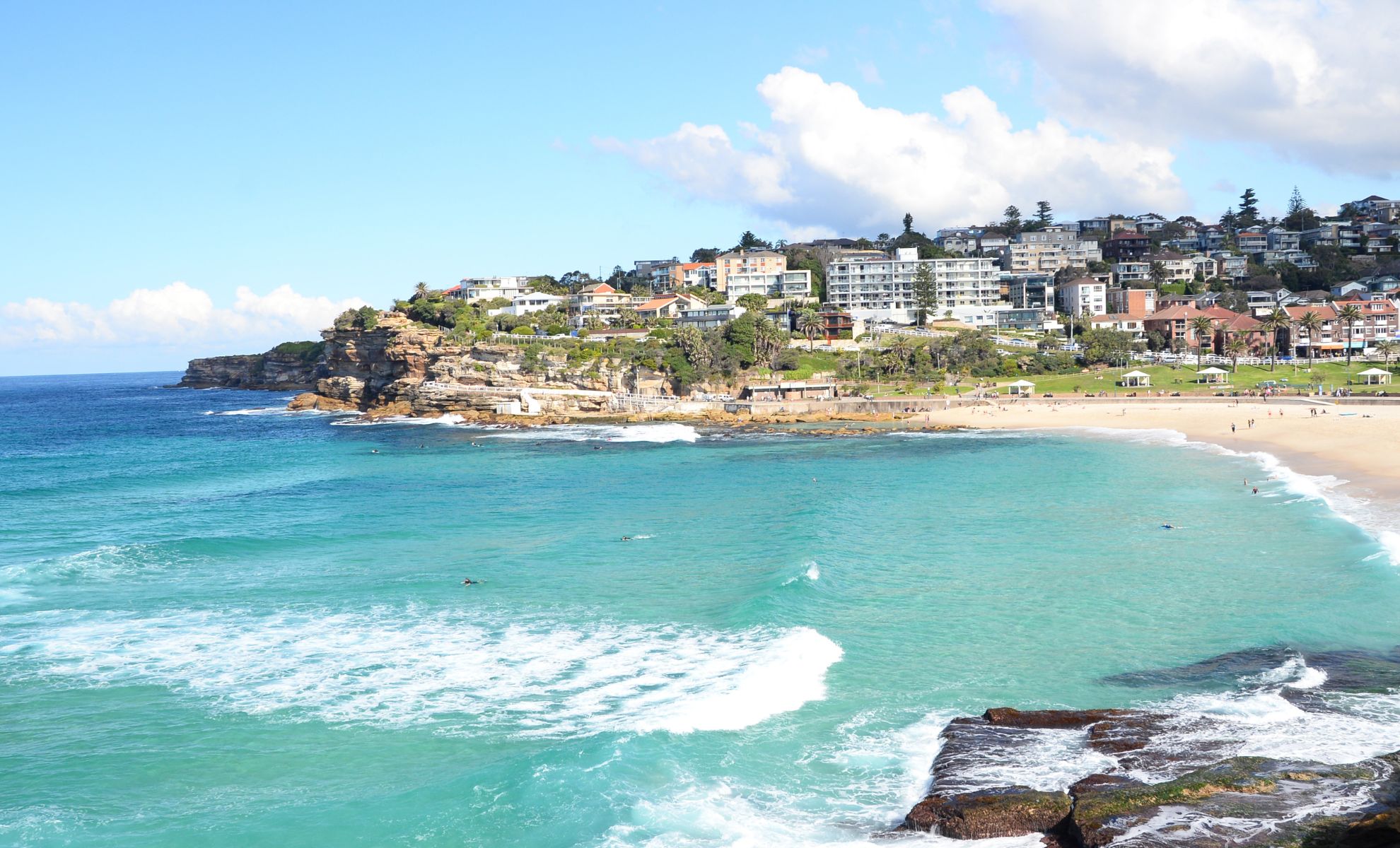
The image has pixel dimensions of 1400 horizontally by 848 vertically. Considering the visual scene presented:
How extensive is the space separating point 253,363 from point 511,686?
506 feet

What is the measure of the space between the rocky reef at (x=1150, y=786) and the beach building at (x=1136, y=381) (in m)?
69.1

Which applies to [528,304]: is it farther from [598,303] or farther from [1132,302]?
[1132,302]

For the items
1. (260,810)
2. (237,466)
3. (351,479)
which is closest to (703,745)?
(260,810)

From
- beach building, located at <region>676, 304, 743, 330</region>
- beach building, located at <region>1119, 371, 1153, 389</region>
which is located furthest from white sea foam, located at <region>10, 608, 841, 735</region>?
beach building, located at <region>676, 304, 743, 330</region>

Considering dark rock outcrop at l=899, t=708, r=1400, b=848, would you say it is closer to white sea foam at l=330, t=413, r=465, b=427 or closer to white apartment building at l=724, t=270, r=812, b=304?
white sea foam at l=330, t=413, r=465, b=427

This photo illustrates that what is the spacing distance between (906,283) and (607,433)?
7113cm

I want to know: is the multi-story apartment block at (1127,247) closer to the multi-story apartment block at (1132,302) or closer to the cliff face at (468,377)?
the multi-story apartment block at (1132,302)

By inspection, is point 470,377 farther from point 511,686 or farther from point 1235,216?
point 1235,216

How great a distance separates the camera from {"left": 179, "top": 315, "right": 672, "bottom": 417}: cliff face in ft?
277

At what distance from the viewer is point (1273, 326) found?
96000 mm

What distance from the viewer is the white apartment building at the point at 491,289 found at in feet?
456

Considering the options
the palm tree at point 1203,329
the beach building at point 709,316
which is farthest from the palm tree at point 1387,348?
the beach building at point 709,316

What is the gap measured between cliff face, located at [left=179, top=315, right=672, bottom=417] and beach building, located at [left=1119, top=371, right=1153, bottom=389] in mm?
39509

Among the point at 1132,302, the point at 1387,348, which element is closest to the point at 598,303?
the point at 1132,302
